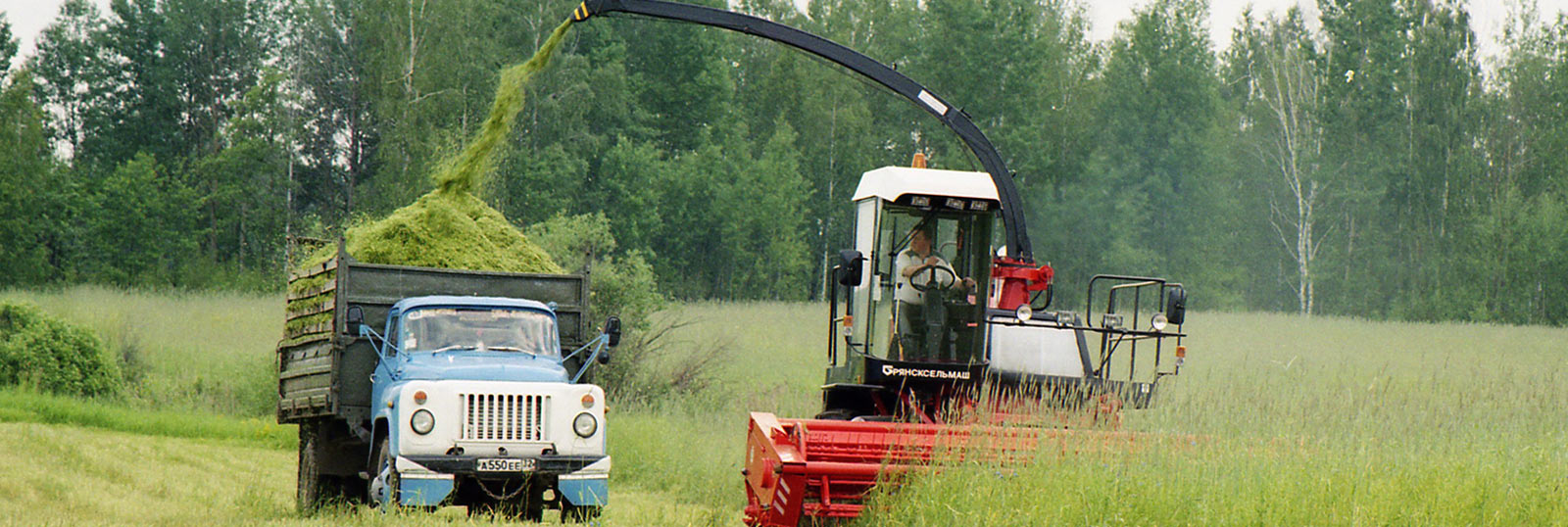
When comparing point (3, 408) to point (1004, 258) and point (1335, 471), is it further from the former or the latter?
point (1335, 471)

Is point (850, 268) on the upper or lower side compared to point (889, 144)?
lower

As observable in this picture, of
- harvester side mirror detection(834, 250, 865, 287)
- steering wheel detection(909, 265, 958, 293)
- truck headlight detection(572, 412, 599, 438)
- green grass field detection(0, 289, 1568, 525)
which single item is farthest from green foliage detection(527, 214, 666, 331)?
harvester side mirror detection(834, 250, 865, 287)

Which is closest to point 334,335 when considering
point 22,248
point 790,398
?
point 790,398

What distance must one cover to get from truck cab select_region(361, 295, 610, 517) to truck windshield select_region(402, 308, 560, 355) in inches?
0.4

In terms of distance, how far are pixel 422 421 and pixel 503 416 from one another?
0.61 m

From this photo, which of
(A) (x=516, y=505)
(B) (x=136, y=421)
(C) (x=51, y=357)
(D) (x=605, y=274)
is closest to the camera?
(A) (x=516, y=505)

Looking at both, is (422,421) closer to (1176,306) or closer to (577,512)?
(577,512)

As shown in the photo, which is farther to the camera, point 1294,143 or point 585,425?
point 1294,143

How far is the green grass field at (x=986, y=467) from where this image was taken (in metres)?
8.90

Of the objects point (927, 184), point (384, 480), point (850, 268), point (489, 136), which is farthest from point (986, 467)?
point (489, 136)

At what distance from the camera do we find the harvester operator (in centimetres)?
1197

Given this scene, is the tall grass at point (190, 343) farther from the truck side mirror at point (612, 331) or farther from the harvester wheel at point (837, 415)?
the harvester wheel at point (837, 415)

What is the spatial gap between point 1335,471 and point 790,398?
1251 cm

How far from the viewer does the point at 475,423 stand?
11.7 metres
